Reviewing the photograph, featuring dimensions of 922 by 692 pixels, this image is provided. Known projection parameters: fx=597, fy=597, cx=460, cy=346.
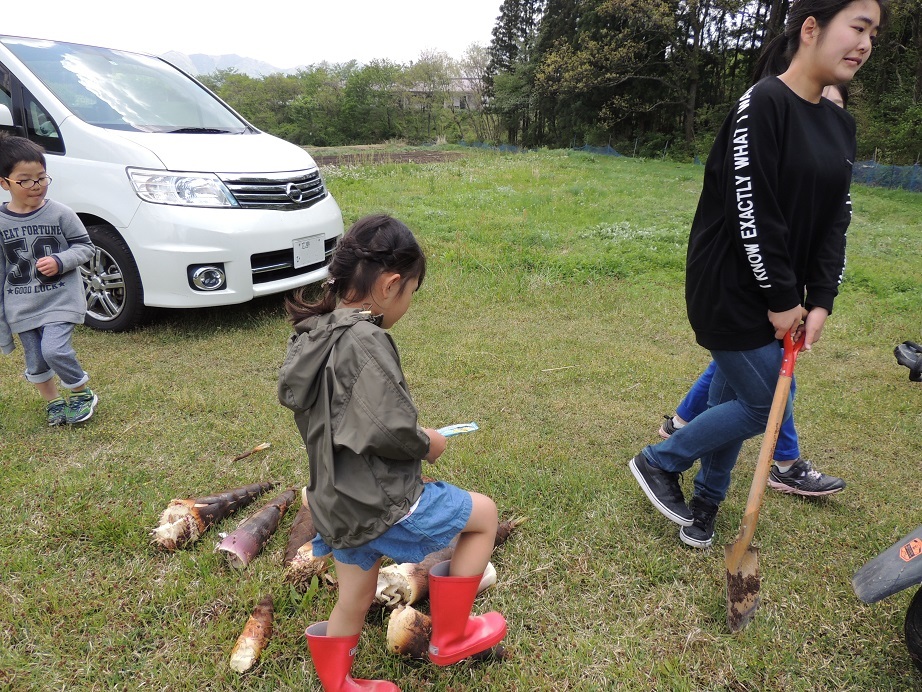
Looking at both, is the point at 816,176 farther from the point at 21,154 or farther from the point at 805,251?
the point at 21,154

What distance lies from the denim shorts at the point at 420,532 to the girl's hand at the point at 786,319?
1244mm

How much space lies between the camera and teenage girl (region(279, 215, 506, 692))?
1.43 m

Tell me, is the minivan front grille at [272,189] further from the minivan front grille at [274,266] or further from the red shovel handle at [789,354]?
the red shovel handle at [789,354]

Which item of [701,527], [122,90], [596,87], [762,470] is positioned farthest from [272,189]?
[596,87]

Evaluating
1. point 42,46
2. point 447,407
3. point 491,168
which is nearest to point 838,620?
point 447,407

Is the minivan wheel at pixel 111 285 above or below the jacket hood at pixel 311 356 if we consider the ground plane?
below

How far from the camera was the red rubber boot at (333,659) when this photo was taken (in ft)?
5.55

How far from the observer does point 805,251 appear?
2078 millimetres

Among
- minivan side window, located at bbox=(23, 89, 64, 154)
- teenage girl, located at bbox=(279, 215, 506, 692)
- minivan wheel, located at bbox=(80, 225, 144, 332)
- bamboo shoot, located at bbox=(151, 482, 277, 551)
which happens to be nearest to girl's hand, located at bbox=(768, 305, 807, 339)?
teenage girl, located at bbox=(279, 215, 506, 692)

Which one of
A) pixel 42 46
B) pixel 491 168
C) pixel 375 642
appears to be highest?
pixel 42 46

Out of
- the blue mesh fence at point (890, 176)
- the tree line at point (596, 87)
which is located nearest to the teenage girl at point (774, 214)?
the tree line at point (596, 87)

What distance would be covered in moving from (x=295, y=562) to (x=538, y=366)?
2.47 metres

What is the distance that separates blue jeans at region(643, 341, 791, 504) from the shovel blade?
16.8 inches

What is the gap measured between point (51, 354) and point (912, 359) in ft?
13.4
